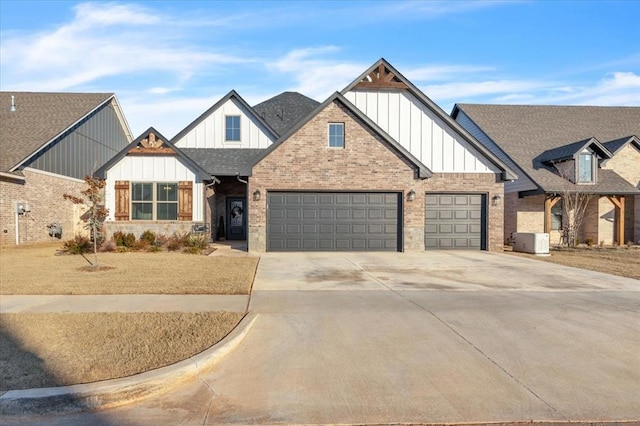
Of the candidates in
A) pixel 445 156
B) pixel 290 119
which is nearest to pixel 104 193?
pixel 290 119

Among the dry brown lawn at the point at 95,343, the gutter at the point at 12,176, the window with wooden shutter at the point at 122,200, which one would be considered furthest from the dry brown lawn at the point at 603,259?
the gutter at the point at 12,176

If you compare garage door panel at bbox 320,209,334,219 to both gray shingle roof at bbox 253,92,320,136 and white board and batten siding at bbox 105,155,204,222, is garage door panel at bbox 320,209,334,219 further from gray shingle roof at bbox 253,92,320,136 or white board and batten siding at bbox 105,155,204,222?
gray shingle roof at bbox 253,92,320,136

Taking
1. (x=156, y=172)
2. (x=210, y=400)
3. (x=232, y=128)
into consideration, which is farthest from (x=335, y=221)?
(x=210, y=400)

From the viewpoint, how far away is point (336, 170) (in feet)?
60.0

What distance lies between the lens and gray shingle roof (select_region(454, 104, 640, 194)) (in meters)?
23.2

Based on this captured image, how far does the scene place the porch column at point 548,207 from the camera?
2234cm

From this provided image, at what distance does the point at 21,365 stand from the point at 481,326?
613cm

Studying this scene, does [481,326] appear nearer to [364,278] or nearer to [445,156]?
[364,278]

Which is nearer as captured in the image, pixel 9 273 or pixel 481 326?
pixel 481 326

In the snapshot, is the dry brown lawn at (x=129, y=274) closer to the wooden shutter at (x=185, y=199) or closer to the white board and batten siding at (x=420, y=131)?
the wooden shutter at (x=185, y=199)

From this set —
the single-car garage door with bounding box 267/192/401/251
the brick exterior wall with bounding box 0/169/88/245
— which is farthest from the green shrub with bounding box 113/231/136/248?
the brick exterior wall with bounding box 0/169/88/245

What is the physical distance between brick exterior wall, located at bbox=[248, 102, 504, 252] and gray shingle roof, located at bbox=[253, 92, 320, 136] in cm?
913

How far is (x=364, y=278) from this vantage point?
37.8ft

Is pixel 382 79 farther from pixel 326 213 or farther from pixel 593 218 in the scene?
pixel 593 218
